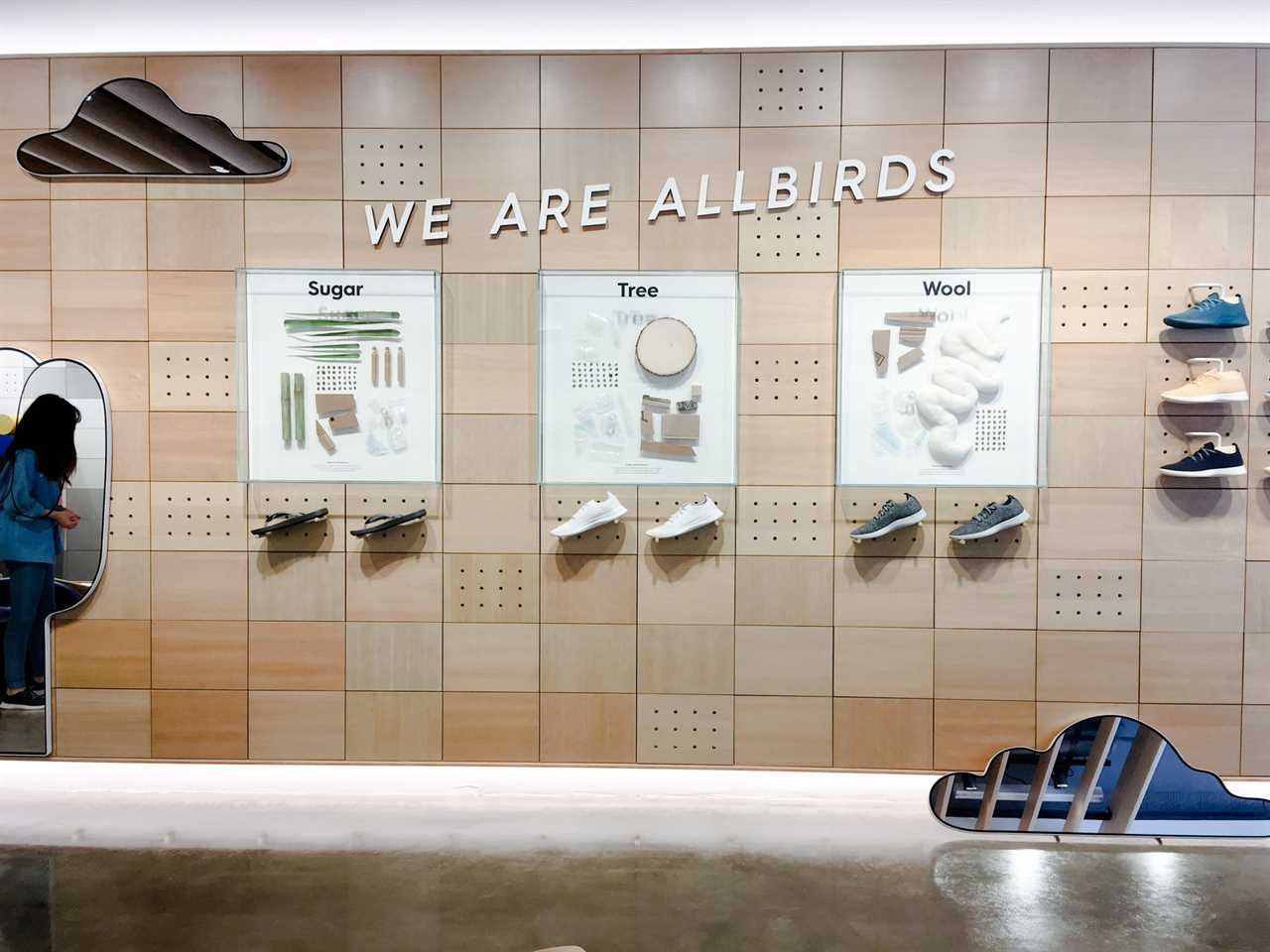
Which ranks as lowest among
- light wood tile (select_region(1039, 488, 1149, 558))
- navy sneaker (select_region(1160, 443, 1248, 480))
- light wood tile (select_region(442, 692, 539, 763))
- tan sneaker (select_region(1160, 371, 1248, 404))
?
light wood tile (select_region(442, 692, 539, 763))

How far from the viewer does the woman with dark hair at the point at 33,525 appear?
12.1 feet

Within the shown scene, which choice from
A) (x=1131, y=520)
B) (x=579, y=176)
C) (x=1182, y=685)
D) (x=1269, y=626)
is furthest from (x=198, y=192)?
(x=1269, y=626)

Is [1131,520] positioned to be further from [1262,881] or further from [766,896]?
[766,896]

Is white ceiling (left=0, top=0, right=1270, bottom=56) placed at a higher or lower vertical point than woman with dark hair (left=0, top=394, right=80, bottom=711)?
higher

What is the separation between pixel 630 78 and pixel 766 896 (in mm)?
3326

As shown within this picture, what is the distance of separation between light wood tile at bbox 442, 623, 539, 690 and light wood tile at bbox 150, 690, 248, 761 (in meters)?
0.95

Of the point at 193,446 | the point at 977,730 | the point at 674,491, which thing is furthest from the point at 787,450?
the point at 193,446

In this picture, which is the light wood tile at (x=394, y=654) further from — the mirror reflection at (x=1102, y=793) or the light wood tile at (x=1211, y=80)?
the light wood tile at (x=1211, y=80)

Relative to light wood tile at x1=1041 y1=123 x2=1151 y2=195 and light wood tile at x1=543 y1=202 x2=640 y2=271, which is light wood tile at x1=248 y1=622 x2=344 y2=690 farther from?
light wood tile at x1=1041 y1=123 x2=1151 y2=195

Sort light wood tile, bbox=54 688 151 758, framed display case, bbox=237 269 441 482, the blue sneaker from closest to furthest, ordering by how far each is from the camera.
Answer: the blue sneaker → framed display case, bbox=237 269 441 482 → light wood tile, bbox=54 688 151 758

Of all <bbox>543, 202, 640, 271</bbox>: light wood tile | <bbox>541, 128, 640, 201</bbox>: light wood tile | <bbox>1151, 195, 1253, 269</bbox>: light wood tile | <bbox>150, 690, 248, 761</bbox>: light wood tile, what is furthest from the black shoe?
<bbox>1151, 195, 1253, 269</bbox>: light wood tile

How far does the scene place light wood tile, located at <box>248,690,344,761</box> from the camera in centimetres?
376

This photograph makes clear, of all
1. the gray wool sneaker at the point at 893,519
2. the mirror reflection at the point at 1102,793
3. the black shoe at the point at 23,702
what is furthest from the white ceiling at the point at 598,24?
the mirror reflection at the point at 1102,793

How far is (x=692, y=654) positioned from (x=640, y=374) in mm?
1244
